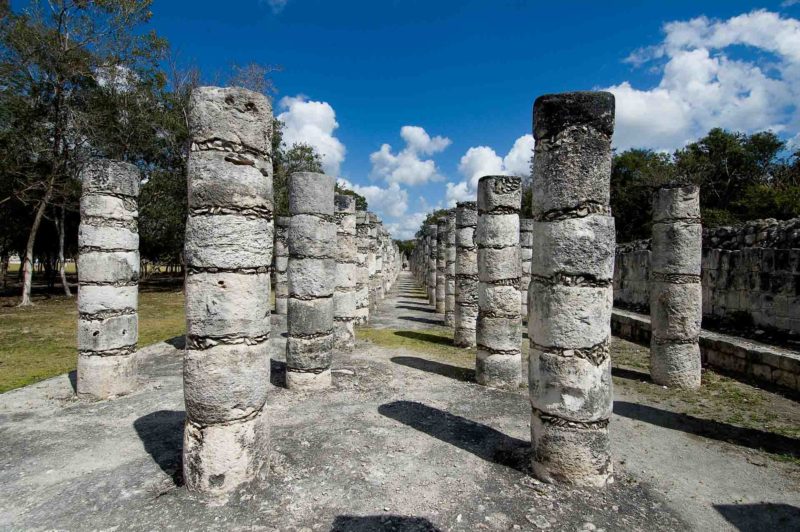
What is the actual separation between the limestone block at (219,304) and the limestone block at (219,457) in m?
0.91

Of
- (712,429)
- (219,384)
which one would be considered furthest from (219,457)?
(712,429)

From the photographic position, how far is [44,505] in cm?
409

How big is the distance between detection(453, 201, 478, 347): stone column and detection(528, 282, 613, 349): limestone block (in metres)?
5.93

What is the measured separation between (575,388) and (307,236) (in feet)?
15.7

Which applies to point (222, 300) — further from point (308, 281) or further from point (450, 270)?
point (450, 270)

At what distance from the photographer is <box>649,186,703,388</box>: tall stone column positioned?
25.4 feet

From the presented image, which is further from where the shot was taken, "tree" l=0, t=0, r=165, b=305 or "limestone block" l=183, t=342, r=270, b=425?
"tree" l=0, t=0, r=165, b=305

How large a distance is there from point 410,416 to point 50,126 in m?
19.2

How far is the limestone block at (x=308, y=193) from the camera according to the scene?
7508mm

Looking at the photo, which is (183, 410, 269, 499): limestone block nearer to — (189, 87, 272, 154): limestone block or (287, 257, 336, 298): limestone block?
(189, 87, 272, 154): limestone block

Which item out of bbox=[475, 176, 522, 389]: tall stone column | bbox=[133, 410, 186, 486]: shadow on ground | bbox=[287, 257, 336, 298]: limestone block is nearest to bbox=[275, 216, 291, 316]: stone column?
bbox=[287, 257, 336, 298]: limestone block

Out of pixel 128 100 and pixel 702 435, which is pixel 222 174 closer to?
pixel 702 435

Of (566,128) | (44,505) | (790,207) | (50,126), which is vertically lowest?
(44,505)

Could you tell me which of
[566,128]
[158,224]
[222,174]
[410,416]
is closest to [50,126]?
[158,224]
